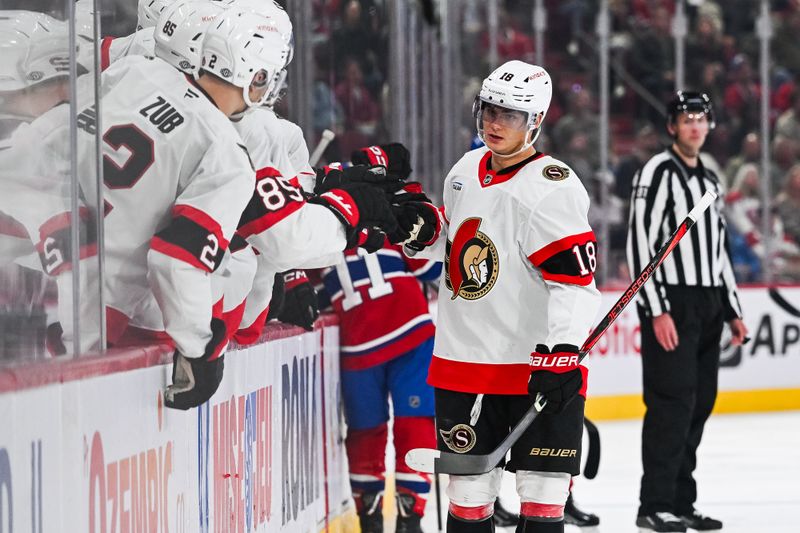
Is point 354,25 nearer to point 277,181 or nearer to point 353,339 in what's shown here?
point 353,339

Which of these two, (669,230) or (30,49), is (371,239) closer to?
(30,49)

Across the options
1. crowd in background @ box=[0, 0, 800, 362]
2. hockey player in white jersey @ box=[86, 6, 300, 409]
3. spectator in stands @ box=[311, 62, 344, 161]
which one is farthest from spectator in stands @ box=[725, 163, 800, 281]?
hockey player in white jersey @ box=[86, 6, 300, 409]

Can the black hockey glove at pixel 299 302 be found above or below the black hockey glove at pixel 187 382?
above

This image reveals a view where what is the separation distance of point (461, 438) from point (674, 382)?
1.36 meters

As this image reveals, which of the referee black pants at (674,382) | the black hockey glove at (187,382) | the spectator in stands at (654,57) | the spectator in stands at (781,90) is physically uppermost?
the spectator in stands at (654,57)

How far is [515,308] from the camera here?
2660 mm

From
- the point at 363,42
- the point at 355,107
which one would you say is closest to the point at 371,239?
the point at 355,107

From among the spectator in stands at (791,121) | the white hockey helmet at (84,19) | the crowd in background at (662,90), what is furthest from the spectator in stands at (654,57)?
the white hockey helmet at (84,19)

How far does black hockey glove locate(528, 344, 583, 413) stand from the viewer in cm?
254

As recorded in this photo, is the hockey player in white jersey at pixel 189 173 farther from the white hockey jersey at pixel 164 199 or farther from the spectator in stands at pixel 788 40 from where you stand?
the spectator in stands at pixel 788 40

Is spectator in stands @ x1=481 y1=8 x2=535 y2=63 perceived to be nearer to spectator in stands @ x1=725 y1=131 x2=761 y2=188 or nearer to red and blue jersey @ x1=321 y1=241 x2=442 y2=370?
spectator in stands @ x1=725 y1=131 x2=761 y2=188

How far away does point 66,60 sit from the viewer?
174cm

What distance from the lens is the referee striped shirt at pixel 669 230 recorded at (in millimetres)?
3867

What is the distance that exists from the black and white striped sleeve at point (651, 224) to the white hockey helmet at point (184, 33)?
2032 millimetres
